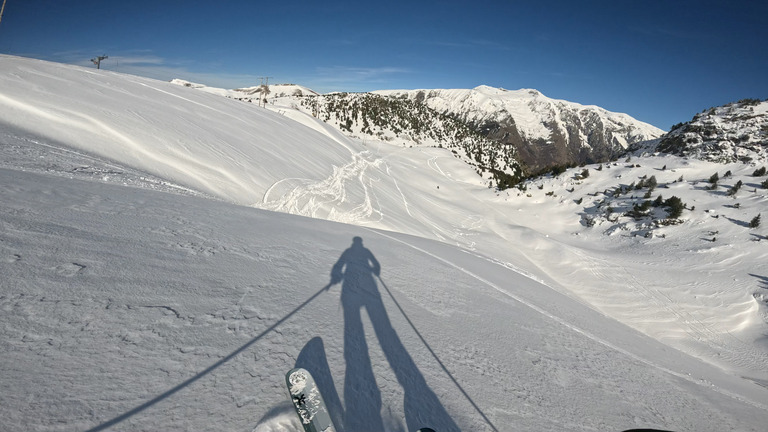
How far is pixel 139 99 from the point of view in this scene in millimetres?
14469

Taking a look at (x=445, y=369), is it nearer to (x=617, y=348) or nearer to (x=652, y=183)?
(x=617, y=348)

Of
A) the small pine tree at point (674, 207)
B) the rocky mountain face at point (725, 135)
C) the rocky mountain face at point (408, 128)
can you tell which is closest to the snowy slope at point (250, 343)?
the small pine tree at point (674, 207)

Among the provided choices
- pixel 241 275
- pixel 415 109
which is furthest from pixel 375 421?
pixel 415 109

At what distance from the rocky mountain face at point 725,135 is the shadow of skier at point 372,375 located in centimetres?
3488

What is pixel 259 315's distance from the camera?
3824 mm

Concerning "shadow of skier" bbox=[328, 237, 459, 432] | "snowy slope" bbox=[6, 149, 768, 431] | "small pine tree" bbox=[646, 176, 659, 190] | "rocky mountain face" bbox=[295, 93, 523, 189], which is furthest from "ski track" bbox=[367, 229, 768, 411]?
"rocky mountain face" bbox=[295, 93, 523, 189]

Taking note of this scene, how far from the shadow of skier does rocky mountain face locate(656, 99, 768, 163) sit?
34.9 m

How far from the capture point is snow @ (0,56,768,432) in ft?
8.64

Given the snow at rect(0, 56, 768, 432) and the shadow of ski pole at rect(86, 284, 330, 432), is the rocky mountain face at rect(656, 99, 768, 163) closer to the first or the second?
the snow at rect(0, 56, 768, 432)

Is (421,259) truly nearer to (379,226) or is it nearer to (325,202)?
(379,226)

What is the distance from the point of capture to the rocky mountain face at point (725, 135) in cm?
2570

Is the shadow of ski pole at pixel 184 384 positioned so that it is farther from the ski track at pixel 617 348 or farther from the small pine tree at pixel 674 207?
the small pine tree at pixel 674 207

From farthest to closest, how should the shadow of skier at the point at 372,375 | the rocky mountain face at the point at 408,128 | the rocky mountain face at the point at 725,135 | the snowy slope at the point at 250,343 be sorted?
the rocky mountain face at the point at 408,128
the rocky mountain face at the point at 725,135
the shadow of skier at the point at 372,375
the snowy slope at the point at 250,343

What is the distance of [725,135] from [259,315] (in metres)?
41.3
